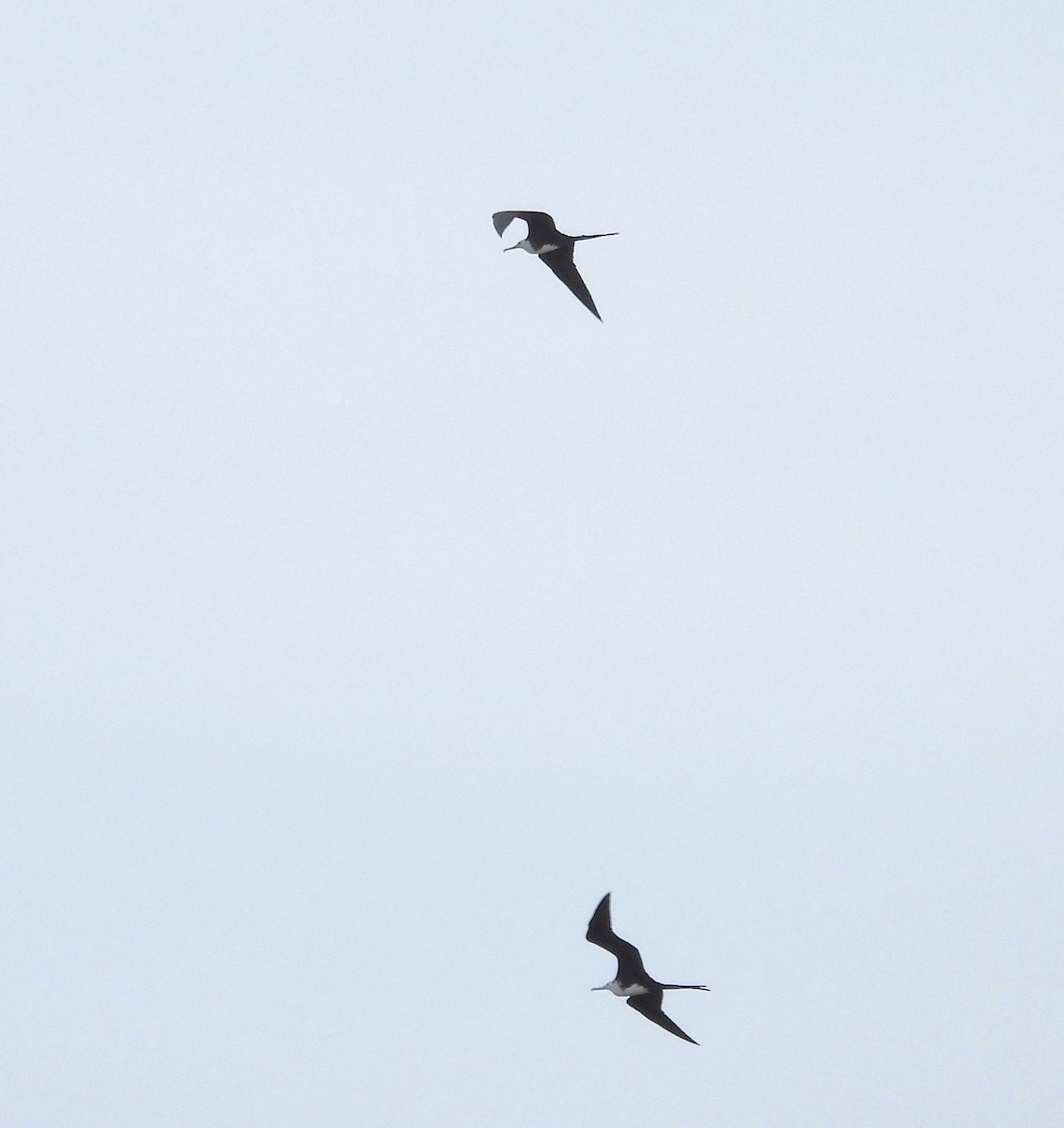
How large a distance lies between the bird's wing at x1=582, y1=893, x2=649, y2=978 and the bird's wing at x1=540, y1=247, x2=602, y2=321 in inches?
499

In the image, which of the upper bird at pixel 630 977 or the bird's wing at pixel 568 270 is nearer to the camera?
the upper bird at pixel 630 977

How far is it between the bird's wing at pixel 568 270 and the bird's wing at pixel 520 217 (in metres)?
0.91

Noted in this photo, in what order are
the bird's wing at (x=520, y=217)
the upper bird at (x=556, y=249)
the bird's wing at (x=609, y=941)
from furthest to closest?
the upper bird at (x=556, y=249) < the bird's wing at (x=520, y=217) < the bird's wing at (x=609, y=941)

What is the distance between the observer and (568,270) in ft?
135

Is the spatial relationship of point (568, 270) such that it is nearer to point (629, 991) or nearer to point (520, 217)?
point (520, 217)

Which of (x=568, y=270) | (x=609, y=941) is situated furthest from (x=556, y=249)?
(x=609, y=941)

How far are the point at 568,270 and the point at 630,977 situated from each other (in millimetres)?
14423

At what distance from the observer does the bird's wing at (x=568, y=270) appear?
41156mm

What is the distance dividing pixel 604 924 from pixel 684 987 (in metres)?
2.70

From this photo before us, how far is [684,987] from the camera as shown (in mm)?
34594

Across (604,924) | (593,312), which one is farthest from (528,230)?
(604,924)

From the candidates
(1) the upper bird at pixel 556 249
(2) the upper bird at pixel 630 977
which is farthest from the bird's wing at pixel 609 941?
(1) the upper bird at pixel 556 249

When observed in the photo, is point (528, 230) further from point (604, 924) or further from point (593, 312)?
point (604, 924)

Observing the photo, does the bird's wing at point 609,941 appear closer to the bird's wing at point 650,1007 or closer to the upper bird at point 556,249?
the bird's wing at point 650,1007
